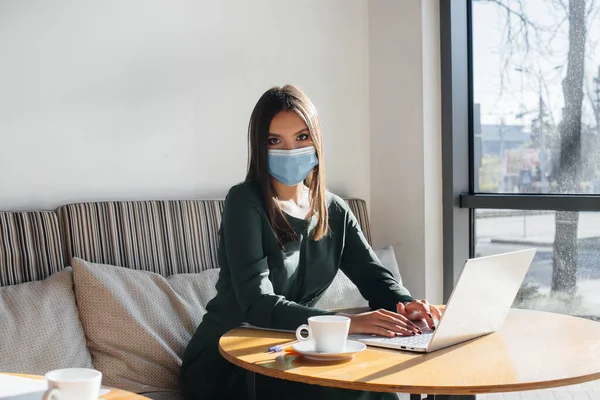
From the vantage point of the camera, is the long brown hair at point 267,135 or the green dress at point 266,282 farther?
the long brown hair at point 267,135

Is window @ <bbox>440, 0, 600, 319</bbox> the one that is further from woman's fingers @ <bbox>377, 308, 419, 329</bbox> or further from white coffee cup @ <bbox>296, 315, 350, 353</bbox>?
white coffee cup @ <bbox>296, 315, 350, 353</bbox>

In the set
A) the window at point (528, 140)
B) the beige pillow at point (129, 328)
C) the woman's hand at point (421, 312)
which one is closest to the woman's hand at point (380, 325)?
the woman's hand at point (421, 312)

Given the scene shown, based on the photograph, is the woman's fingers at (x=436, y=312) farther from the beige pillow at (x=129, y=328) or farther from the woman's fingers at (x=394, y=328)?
the beige pillow at (x=129, y=328)

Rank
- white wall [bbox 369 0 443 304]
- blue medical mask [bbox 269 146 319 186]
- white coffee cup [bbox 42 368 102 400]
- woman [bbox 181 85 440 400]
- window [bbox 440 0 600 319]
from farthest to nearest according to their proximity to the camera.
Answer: white wall [bbox 369 0 443 304], window [bbox 440 0 600 319], blue medical mask [bbox 269 146 319 186], woman [bbox 181 85 440 400], white coffee cup [bbox 42 368 102 400]

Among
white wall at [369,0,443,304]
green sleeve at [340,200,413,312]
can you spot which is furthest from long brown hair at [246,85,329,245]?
white wall at [369,0,443,304]

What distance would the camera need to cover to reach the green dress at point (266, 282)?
168 cm

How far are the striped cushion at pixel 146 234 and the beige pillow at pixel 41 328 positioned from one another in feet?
0.60

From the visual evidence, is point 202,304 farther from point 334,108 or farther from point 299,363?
point 334,108

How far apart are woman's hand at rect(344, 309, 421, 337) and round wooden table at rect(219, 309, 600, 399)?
85mm

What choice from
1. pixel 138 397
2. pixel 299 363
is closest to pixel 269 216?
pixel 299 363

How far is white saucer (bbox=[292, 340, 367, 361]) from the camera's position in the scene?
135cm

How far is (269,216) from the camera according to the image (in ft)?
6.00

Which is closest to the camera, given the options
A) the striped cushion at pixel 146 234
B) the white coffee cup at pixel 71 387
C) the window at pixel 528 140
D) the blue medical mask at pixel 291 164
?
the white coffee cup at pixel 71 387

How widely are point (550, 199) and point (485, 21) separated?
2.46 ft
